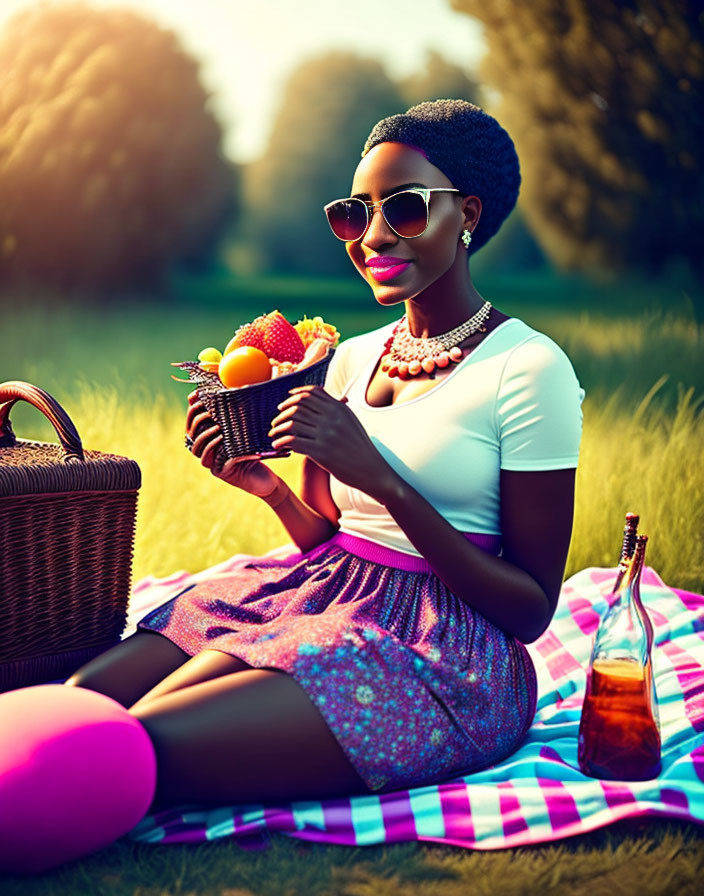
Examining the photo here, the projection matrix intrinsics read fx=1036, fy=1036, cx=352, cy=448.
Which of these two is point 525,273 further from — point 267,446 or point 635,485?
point 267,446

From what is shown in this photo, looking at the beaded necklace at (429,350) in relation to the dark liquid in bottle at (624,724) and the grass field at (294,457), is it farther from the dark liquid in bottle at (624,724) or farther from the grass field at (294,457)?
the grass field at (294,457)

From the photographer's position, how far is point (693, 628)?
3.29 meters

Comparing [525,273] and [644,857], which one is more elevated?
[525,273]

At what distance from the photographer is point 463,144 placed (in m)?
2.38

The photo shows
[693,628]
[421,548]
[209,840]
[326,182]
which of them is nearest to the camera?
[209,840]

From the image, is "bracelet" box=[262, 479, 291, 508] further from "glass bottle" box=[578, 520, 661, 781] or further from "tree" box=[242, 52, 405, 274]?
"tree" box=[242, 52, 405, 274]

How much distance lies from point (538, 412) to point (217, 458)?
0.75 m

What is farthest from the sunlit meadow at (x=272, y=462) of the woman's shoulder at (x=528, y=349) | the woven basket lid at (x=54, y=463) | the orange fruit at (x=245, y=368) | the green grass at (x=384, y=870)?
the orange fruit at (x=245, y=368)

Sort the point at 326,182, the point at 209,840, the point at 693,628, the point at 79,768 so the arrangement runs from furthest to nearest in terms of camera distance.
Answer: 1. the point at 326,182
2. the point at 693,628
3. the point at 209,840
4. the point at 79,768

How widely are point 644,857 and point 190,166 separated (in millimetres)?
4452

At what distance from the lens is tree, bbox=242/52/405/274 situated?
5285 mm

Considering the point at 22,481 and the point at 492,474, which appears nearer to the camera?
the point at 492,474

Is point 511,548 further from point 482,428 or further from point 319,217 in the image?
point 319,217

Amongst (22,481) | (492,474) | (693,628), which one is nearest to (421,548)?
(492,474)
